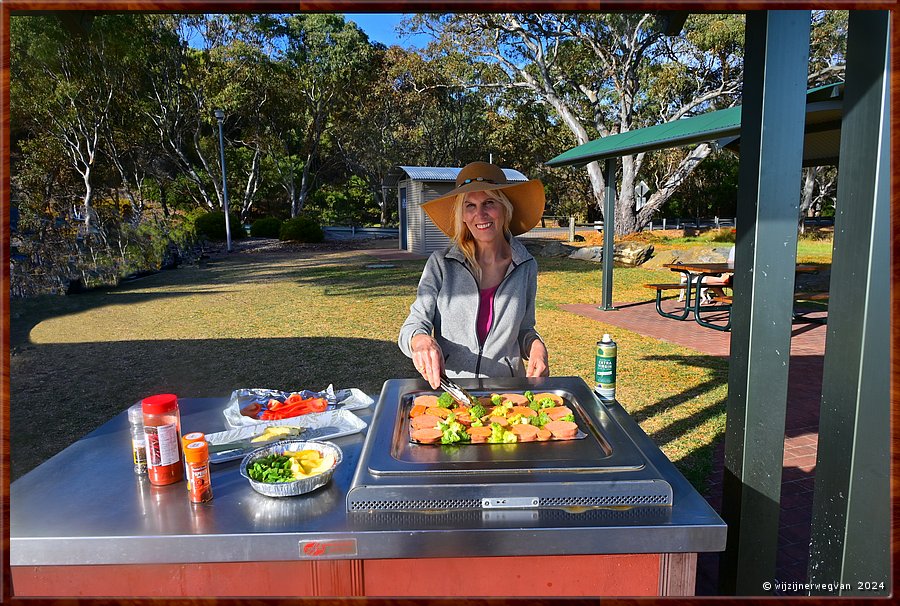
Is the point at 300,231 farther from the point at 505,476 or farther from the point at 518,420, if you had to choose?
the point at 505,476

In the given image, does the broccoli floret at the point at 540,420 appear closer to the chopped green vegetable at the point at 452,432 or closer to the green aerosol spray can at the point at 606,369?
the chopped green vegetable at the point at 452,432

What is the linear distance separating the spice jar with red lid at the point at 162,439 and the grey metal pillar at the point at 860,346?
1.98m

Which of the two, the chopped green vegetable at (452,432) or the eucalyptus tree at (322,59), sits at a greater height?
the eucalyptus tree at (322,59)

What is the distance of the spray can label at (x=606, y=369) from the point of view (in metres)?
2.16

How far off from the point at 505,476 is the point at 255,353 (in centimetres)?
648

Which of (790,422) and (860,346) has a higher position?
(860,346)

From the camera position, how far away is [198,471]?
5.08 feet

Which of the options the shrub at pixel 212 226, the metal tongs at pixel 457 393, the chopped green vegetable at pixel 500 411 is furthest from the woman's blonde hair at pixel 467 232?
the shrub at pixel 212 226

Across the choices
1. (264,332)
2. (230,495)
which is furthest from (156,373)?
(230,495)

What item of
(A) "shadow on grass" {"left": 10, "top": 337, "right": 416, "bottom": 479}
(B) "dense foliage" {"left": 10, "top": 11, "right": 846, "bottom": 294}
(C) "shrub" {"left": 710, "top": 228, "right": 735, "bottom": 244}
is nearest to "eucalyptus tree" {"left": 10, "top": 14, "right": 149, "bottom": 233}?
(B) "dense foliage" {"left": 10, "top": 11, "right": 846, "bottom": 294}

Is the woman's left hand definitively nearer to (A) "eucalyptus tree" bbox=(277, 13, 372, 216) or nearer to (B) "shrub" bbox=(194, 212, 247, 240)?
(B) "shrub" bbox=(194, 212, 247, 240)

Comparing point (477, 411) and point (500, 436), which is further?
point (477, 411)

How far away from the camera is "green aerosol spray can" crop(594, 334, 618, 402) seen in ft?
7.08

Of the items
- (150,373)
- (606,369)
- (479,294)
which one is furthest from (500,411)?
(150,373)
